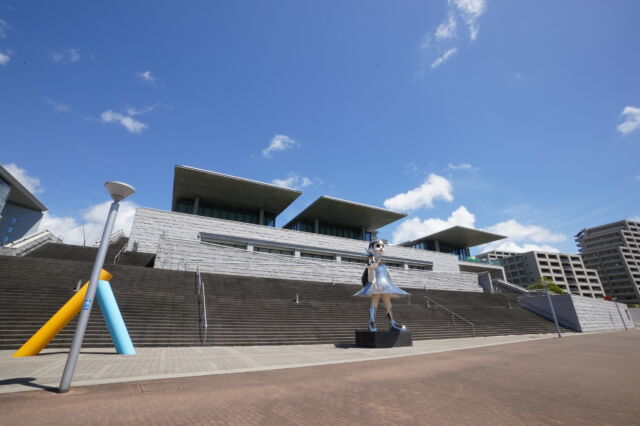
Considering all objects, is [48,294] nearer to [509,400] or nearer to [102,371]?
[102,371]

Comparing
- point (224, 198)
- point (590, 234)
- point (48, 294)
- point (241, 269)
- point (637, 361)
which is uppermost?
point (590, 234)

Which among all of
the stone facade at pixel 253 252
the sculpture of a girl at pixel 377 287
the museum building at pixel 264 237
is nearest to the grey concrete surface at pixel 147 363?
the sculpture of a girl at pixel 377 287

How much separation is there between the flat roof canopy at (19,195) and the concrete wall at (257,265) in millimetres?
41844

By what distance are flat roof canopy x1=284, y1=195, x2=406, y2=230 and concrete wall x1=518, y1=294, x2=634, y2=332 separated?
20.6 meters

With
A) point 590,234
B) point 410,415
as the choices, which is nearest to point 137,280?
point 410,415

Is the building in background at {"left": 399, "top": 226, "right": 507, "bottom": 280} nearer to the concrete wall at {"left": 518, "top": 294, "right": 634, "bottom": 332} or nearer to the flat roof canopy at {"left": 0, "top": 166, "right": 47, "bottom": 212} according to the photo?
the concrete wall at {"left": 518, "top": 294, "right": 634, "bottom": 332}

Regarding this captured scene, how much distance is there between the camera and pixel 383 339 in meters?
12.0

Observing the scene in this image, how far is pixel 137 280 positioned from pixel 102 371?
1148 cm

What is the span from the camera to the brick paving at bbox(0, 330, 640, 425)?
3.79 meters

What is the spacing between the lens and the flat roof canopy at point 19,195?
4441 cm

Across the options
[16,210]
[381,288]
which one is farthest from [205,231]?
[16,210]

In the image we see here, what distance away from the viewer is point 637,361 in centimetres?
871

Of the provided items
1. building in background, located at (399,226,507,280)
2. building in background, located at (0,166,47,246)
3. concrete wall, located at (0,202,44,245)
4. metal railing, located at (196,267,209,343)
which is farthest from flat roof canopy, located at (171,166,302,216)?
concrete wall, located at (0,202,44,245)

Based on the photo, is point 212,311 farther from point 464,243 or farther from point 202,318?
point 464,243
